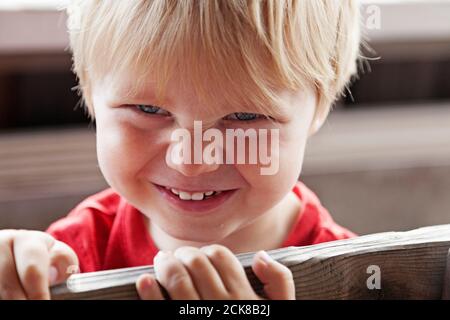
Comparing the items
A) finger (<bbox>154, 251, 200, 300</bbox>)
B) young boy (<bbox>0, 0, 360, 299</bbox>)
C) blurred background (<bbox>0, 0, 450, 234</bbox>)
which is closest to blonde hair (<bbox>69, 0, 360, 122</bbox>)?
young boy (<bbox>0, 0, 360, 299</bbox>)

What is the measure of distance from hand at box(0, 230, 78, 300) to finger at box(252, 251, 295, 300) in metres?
0.09

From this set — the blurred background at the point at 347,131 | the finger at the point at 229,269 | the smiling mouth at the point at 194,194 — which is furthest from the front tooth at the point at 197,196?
the blurred background at the point at 347,131

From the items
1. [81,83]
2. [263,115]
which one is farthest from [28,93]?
[263,115]

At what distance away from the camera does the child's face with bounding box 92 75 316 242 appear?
1.42ft

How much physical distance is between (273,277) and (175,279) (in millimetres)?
51

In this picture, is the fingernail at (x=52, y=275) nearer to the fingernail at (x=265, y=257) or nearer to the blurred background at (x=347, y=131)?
the fingernail at (x=265, y=257)

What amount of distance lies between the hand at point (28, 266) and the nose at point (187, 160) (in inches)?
3.6

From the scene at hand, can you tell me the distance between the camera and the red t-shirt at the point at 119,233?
56 centimetres

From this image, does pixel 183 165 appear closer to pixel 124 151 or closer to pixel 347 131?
pixel 124 151

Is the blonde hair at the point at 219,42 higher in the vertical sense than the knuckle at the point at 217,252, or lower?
higher

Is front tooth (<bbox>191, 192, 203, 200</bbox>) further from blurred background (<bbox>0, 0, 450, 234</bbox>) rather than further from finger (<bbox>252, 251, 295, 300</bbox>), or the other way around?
blurred background (<bbox>0, 0, 450, 234</bbox>)

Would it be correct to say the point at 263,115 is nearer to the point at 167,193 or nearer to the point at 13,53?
the point at 167,193

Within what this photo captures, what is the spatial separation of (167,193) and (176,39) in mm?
115

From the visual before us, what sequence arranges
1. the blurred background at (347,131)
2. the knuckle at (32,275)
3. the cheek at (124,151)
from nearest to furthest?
the knuckle at (32,275), the cheek at (124,151), the blurred background at (347,131)
